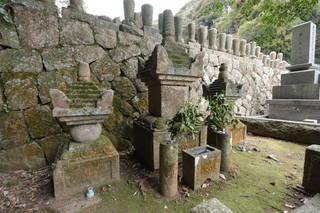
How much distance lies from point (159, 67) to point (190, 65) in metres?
0.59

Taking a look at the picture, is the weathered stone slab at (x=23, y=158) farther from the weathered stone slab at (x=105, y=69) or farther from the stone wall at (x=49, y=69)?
the weathered stone slab at (x=105, y=69)

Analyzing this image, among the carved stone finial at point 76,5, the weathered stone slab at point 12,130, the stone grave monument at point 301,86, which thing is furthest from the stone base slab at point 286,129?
the weathered stone slab at point 12,130

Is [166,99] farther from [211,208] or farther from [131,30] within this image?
[131,30]

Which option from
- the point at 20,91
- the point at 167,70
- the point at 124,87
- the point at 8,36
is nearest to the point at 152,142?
the point at 167,70

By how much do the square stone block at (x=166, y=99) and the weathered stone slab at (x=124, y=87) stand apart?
1.03 m

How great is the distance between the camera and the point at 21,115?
2.38 meters

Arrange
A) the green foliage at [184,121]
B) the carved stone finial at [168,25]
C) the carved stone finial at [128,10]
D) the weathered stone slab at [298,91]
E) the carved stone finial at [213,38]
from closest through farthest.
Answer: the green foliage at [184,121]
the carved stone finial at [168,25]
the carved stone finial at [128,10]
the weathered stone slab at [298,91]
the carved stone finial at [213,38]

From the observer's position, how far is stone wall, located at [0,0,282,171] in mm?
2289

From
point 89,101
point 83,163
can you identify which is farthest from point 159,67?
point 83,163

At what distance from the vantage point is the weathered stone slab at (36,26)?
7.51 ft

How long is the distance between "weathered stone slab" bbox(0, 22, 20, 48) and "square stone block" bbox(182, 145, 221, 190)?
332 cm

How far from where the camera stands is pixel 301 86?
15.0 feet

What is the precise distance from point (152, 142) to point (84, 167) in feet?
3.25

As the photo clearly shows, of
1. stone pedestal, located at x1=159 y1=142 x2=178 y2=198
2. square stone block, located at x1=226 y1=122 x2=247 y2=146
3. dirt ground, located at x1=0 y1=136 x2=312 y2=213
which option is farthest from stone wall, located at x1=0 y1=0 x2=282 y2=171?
square stone block, located at x1=226 y1=122 x2=247 y2=146
